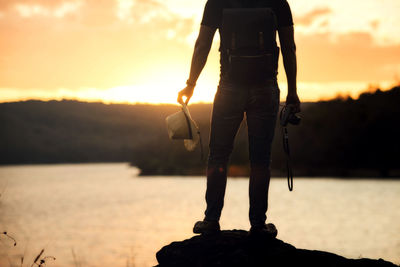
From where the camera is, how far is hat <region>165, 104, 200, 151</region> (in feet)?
18.9

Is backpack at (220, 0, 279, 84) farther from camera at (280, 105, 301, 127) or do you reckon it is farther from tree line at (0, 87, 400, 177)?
tree line at (0, 87, 400, 177)

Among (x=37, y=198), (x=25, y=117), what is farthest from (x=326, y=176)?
(x=25, y=117)

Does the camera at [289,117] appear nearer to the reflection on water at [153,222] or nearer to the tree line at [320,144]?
the reflection on water at [153,222]

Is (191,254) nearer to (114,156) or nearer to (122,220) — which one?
(122,220)

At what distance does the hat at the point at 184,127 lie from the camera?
576cm

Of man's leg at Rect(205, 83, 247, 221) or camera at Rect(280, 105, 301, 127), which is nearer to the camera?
man's leg at Rect(205, 83, 247, 221)

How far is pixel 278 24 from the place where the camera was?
5.55 metres

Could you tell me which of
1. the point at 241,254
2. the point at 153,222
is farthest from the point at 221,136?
the point at 153,222

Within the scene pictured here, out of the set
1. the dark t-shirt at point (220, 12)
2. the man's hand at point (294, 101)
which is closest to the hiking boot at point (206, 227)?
the man's hand at point (294, 101)

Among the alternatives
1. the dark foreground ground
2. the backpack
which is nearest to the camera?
the backpack

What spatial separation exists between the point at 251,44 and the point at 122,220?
131 feet

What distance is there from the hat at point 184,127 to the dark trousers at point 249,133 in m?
0.24

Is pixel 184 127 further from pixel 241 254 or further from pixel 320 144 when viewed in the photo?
pixel 320 144

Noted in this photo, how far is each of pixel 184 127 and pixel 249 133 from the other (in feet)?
2.16
